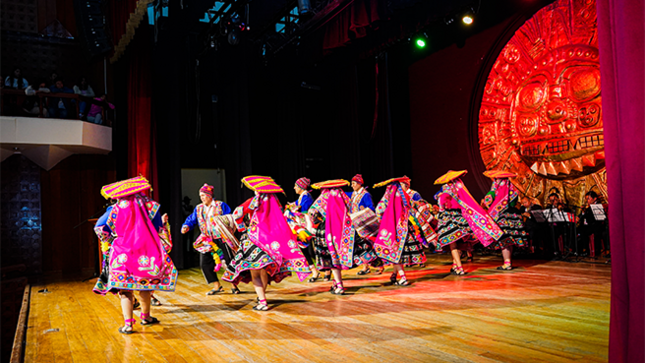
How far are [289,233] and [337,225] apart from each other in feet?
2.99

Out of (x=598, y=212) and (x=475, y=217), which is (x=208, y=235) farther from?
(x=598, y=212)

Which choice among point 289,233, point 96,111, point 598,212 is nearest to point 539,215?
point 598,212

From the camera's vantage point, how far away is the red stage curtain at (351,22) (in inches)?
265

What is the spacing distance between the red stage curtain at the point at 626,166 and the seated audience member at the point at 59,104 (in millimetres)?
8537

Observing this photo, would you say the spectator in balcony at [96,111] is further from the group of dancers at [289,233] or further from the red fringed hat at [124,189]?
the red fringed hat at [124,189]

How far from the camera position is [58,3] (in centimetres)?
949

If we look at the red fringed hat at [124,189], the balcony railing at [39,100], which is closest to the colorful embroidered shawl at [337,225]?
the red fringed hat at [124,189]

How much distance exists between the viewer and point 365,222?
5473 mm

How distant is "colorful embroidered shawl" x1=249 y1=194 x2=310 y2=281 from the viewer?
4449mm

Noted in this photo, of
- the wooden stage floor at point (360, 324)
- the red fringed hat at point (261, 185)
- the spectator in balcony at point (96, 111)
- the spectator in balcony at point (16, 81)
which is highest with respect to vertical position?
the spectator in balcony at point (16, 81)

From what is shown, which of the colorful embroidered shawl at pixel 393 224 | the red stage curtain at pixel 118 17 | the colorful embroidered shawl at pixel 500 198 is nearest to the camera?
the colorful embroidered shawl at pixel 393 224

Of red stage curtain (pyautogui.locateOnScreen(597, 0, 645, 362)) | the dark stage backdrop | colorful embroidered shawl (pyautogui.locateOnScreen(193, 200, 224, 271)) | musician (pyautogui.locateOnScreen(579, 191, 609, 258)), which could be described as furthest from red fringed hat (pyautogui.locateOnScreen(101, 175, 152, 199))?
the dark stage backdrop

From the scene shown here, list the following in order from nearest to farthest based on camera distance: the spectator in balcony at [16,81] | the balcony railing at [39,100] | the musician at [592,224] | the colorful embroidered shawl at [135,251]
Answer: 1. the colorful embroidered shawl at [135,251]
2. the musician at [592,224]
3. the balcony railing at [39,100]
4. the spectator in balcony at [16,81]

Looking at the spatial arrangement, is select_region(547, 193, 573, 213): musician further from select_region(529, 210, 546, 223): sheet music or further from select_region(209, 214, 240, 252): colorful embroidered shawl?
select_region(209, 214, 240, 252): colorful embroidered shawl
